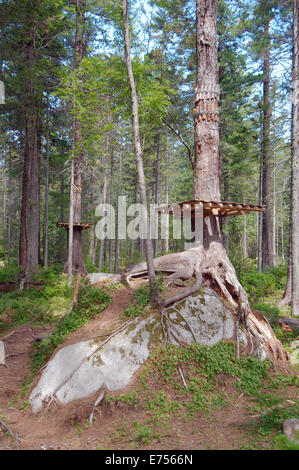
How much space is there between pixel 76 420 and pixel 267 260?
1610cm

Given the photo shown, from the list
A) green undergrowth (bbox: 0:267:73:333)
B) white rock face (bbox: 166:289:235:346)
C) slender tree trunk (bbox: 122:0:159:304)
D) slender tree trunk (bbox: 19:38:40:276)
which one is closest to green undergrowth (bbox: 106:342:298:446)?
white rock face (bbox: 166:289:235:346)

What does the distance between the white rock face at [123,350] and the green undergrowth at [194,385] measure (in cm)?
25

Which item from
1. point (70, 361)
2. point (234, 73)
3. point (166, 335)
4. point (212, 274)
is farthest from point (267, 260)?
point (70, 361)

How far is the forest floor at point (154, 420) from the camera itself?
4086mm

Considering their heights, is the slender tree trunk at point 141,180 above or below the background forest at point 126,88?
below

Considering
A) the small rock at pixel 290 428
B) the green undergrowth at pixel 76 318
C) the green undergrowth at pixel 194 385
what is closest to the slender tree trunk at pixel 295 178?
the green undergrowth at pixel 194 385

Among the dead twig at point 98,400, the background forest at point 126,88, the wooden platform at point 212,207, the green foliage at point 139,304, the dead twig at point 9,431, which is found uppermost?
the background forest at point 126,88

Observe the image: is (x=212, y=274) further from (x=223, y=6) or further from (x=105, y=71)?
(x=223, y=6)

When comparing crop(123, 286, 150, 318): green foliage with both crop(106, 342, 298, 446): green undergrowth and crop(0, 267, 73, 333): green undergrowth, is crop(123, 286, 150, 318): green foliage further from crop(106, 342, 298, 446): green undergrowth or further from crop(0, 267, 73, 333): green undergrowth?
crop(0, 267, 73, 333): green undergrowth

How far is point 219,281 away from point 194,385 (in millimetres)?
2539

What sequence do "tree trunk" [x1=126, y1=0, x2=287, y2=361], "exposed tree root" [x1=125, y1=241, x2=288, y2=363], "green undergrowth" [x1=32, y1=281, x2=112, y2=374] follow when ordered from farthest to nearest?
"tree trunk" [x1=126, y1=0, x2=287, y2=361] < "green undergrowth" [x1=32, y1=281, x2=112, y2=374] < "exposed tree root" [x1=125, y1=241, x2=288, y2=363]

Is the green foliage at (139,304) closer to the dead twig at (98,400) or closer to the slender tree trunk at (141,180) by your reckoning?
the slender tree trunk at (141,180)

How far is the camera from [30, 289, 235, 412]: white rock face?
5.25m

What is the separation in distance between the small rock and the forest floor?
13 centimetres
